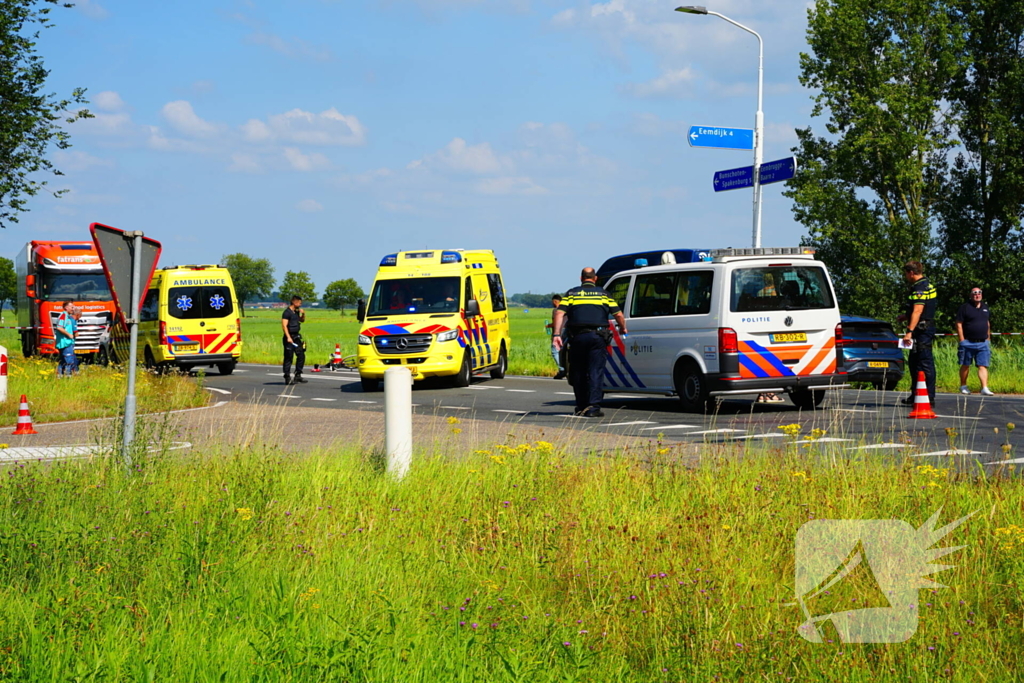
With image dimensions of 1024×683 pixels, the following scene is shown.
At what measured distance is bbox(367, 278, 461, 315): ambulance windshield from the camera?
22.7 meters

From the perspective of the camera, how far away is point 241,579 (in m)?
5.54

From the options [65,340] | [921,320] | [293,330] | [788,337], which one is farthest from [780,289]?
[65,340]

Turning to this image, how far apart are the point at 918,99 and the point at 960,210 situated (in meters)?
4.14

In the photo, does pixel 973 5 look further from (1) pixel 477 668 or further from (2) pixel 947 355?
(1) pixel 477 668

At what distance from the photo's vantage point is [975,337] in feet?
62.2

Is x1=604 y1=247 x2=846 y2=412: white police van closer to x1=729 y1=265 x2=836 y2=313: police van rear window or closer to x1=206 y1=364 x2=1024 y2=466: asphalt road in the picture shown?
x1=729 y1=265 x2=836 y2=313: police van rear window

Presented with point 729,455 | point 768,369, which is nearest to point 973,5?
point 768,369

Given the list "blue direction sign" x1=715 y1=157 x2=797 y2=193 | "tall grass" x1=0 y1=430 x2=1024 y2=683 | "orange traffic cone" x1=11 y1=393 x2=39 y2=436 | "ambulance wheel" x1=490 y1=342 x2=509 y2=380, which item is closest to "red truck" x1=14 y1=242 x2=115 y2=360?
"ambulance wheel" x1=490 y1=342 x2=509 y2=380

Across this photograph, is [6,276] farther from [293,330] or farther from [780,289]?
[780,289]

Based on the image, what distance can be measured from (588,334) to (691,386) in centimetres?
174

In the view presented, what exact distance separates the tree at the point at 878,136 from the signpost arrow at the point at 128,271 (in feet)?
110

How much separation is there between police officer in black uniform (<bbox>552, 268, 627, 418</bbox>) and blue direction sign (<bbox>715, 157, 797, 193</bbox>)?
5.40m

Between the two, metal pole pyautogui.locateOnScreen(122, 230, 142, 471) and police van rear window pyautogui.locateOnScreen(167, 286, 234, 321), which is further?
police van rear window pyautogui.locateOnScreen(167, 286, 234, 321)

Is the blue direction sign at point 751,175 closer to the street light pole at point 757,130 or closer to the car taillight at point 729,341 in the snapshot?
the street light pole at point 757,130
